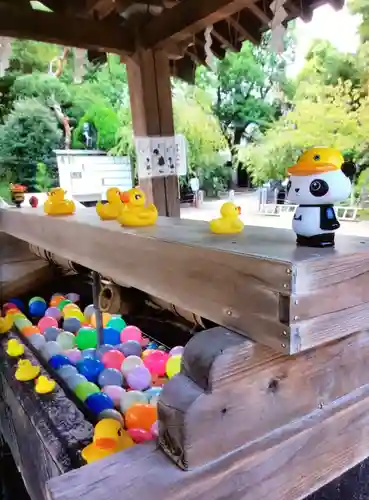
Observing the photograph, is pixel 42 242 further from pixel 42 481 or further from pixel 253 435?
pixel 253 435

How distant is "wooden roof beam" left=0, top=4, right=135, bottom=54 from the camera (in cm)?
185

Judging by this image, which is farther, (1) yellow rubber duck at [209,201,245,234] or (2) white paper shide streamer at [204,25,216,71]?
(2) white paper shide streamer at [204,25,216,71]

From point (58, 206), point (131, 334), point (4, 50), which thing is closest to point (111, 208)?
point (58, 206)

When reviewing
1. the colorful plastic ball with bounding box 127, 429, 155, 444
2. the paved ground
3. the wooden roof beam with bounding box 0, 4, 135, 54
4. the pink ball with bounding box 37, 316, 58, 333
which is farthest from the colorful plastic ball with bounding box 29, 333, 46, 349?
the wooden roof beam with bounding box 0, 4, 135, 54

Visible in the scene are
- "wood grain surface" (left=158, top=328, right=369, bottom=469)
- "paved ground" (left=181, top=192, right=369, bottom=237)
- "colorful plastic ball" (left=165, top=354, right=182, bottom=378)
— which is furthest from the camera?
"paved ground" (left=181, top=192, right=369, bottom=237)

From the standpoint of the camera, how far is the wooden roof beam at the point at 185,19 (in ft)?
5.55

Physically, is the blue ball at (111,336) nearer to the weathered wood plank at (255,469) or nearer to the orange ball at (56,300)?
the orange ball at (56,300)

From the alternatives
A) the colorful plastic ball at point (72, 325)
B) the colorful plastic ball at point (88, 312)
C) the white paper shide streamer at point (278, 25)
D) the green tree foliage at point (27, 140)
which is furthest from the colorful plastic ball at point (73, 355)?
the green tree foliage at point (27, 140)

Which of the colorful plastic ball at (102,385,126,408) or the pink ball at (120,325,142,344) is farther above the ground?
the pink ball at (120,325,142,344)

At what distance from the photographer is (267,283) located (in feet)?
1.83

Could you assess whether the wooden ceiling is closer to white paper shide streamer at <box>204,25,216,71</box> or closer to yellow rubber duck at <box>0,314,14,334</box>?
white paper shide streamer at <box>204,25,216,71</box>

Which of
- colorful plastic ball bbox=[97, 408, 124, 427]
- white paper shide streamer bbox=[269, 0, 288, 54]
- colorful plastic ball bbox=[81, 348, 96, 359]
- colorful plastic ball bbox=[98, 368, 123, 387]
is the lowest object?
colorful plastic ball bbox=[81, 348, 96, 359]

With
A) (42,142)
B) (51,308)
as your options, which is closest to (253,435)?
(51,308)

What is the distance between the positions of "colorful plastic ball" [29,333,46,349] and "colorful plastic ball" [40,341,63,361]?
26mm
